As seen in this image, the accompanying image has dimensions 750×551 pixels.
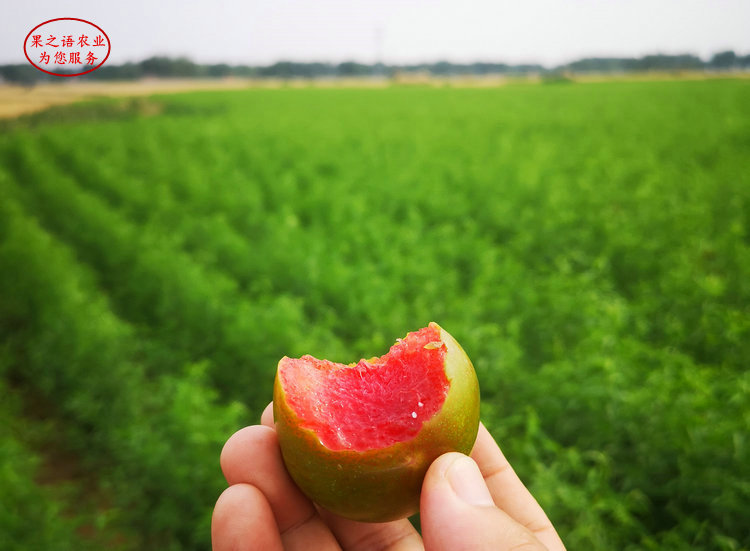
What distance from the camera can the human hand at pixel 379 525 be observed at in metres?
1.42

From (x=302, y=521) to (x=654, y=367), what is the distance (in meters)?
3.11

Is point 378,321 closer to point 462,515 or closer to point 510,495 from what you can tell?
point 510,495

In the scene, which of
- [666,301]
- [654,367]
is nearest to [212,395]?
[654,367]

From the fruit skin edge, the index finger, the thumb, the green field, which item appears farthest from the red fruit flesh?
the green field

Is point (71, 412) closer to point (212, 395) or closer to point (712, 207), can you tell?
point (212, 395)

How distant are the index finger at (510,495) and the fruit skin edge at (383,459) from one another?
1.75 ft

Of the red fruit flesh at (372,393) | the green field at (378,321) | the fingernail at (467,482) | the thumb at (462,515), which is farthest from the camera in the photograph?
the green field at (378,321)

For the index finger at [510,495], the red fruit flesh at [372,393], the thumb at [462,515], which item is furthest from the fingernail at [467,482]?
the index finger at [510,495]

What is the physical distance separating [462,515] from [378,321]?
3.18 meters

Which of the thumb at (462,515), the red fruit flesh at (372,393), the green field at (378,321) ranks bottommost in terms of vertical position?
the green field at (378,321)

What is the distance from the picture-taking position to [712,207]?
7391 millimetres

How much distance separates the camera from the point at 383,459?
1.53 m

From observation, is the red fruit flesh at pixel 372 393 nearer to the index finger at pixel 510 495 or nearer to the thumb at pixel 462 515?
the thumb at pixel 462 515

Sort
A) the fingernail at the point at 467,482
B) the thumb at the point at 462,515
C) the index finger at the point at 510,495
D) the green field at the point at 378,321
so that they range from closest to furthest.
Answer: the thumb at the point at 462,515, the fingernail at the point at 467,482, the index finger at the point at 510,495, the green field at the point at 378,321
